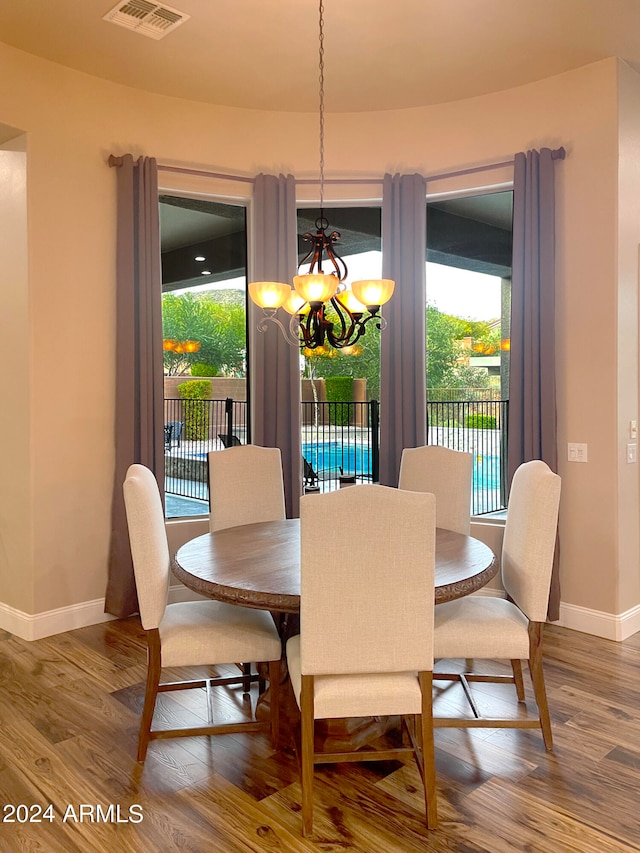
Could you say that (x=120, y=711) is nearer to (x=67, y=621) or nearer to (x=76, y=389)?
(x=67, y=621)

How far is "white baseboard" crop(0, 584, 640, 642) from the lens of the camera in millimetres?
3902

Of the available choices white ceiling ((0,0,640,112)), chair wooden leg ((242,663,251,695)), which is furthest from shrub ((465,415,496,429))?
chair wooden leg ((242,663,251,695))

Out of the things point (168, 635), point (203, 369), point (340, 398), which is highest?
point (203, 369)

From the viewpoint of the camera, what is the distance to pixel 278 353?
15.1 ft

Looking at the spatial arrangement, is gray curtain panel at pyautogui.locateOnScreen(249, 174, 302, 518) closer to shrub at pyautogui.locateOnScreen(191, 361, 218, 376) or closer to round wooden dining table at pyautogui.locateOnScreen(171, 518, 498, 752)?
shrub at pyautogui.locateOnScreen(191, 361, 218, 376)

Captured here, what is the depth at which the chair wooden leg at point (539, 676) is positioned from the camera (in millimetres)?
2588

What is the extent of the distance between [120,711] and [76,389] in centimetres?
197

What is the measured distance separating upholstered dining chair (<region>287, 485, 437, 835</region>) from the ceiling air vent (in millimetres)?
2758

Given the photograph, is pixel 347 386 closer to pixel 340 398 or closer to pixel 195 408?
pixel 340 398

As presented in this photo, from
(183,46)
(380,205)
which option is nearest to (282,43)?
(183,46)

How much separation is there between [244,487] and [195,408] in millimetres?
1230

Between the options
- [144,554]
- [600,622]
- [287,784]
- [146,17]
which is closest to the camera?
[287,784]

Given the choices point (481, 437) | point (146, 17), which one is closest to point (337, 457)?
point (481, 437)

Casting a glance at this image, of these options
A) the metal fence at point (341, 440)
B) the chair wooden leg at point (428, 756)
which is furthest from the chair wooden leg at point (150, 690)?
the metal fence at point (341, 440)
